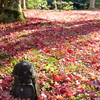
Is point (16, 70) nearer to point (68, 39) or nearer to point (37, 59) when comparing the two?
point (37, 59)

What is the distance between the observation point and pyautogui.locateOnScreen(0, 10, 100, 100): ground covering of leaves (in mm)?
4125

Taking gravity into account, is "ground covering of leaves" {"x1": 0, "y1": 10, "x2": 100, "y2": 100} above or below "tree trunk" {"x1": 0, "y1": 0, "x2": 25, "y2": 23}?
below

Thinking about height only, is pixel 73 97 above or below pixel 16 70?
below

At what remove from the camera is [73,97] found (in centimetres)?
392

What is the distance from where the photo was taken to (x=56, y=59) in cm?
602

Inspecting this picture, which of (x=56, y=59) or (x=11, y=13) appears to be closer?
(x=56, y=59)

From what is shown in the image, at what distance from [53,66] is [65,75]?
2.60ft

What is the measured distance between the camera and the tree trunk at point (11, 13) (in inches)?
453

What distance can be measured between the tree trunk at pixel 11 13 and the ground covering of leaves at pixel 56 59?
145 centimetres

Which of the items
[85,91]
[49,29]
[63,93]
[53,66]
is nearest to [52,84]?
[63,93]

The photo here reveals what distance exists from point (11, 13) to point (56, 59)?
6676 millimetres

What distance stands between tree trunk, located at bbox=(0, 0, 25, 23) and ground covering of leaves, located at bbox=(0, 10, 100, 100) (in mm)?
1445

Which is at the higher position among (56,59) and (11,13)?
(11,13)

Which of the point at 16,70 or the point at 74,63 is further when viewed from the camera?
the point at 74,63
